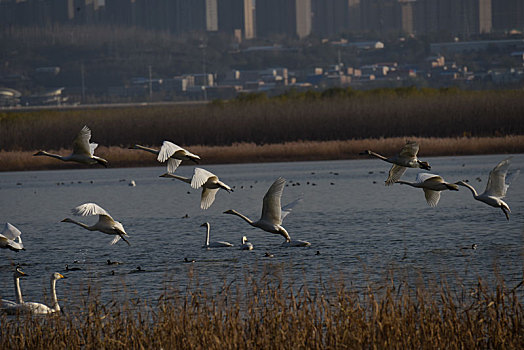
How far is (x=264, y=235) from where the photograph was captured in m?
24.9

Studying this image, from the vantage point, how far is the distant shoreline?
48.6 metres

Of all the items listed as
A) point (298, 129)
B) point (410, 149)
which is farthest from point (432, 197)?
point (298, 129)

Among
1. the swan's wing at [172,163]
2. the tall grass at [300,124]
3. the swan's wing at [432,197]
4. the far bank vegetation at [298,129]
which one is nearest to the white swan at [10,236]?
the swan's wing at [172,163]

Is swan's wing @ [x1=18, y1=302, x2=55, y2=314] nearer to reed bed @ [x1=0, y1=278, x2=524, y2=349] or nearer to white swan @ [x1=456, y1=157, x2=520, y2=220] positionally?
reed bed @ [x1=0, y1=278, x2=524, y2=349]

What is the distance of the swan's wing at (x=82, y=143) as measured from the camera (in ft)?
50.9

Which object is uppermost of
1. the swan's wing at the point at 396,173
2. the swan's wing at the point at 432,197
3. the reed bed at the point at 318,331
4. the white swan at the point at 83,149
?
the white swan at the point at 83,149

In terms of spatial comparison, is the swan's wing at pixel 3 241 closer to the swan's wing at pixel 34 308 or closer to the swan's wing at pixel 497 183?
the swan's wing at pixel 34 308

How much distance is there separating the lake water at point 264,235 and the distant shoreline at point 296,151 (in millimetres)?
2786

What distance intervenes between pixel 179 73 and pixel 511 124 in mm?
150018

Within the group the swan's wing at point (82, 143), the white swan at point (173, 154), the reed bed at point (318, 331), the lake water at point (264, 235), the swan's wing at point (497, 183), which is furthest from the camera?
the lake water at point (264, 235)

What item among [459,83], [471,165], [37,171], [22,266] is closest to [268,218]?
[22,266]

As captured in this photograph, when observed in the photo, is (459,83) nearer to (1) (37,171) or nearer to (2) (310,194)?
(1) (37,171)

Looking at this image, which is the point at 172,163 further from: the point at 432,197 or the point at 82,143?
the point at 432,197

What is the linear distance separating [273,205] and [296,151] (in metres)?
36.0
